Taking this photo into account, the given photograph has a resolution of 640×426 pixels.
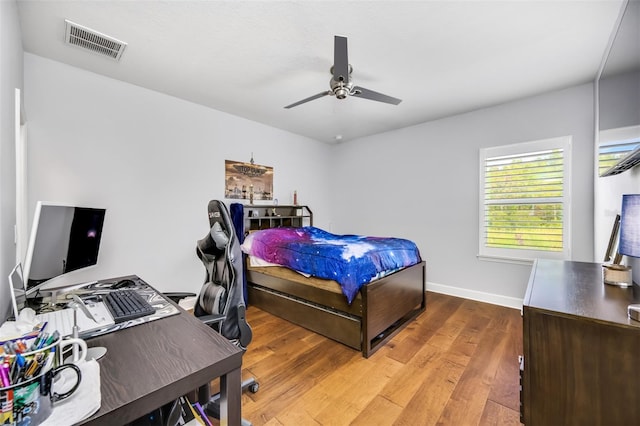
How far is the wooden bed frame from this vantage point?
2330mm

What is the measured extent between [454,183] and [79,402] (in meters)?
4.22

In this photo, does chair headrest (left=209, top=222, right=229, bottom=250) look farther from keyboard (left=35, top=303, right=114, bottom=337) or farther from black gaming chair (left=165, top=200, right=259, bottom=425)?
keyboard (left=35, top=303, right=114, bottom=337)

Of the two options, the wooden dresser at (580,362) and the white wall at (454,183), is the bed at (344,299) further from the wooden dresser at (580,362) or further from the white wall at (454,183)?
the wooden dresser at (580,362)

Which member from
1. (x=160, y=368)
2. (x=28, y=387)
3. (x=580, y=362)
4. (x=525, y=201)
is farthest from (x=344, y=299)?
(x=525, y=201)

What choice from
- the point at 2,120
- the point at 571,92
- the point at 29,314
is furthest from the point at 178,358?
the point at 571,92

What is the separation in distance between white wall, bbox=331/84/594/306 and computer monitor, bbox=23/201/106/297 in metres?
3.95

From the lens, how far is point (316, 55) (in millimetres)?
2371

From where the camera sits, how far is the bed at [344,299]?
7.63 ft

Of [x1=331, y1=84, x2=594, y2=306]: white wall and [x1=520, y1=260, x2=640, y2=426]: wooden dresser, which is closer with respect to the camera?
[x1=520, y1=260, x2=640, y2=426]: wooden dresser

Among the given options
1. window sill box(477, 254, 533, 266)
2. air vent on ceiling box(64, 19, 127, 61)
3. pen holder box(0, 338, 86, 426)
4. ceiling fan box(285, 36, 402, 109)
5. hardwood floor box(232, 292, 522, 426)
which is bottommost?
hardwood floor box(232, 292, 522, 426)

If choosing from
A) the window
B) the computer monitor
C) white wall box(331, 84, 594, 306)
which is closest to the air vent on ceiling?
the computer monitor

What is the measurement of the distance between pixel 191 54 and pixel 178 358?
101 inches

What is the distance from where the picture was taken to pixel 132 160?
2928 millimetres

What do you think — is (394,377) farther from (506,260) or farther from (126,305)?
(506,260)
